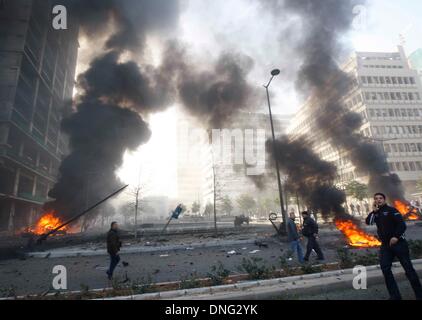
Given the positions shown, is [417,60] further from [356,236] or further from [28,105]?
[28,105]

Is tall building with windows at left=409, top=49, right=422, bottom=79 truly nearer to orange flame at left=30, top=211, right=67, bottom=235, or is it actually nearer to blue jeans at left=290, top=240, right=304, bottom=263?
blue jeans at left=290, top=240, right=304, bottom=263

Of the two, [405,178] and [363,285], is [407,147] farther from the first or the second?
[363,285]

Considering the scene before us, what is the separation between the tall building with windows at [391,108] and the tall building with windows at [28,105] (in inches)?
1672

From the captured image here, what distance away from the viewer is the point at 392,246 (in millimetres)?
3523

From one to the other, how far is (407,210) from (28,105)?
49710mm

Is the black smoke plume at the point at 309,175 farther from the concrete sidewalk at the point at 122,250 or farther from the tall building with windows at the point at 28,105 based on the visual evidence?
the tall building with windows at the point at 28,105

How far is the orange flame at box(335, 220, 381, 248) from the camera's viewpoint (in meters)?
9.10

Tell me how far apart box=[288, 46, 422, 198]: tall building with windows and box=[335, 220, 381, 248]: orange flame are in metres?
30.0

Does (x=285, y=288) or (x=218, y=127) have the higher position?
(x=218, y=127)

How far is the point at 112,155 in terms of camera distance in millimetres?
23047
